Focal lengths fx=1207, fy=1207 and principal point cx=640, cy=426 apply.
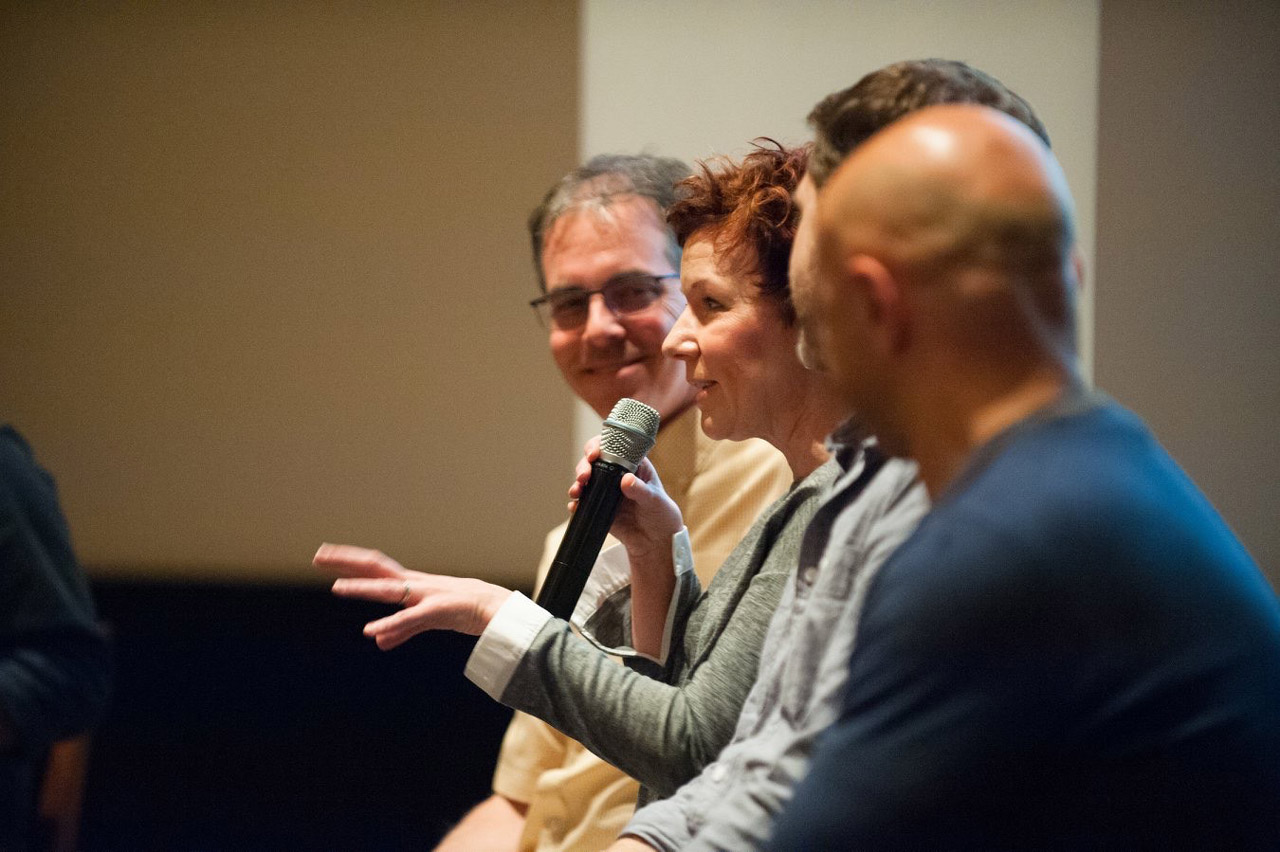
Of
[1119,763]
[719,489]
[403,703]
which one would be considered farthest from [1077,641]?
[403,703]

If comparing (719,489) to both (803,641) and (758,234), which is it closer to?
(758,234)

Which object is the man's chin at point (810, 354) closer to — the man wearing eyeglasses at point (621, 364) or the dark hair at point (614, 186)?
the man wearing eyeglasses at point (621, 364)

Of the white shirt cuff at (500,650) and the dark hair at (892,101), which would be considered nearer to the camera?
the dark hair at (892,101)

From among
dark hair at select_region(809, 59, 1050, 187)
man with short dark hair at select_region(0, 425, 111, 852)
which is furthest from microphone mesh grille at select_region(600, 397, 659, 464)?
man with short dark hair at select_region(0, 425, 111, 852)

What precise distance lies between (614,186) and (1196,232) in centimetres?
107

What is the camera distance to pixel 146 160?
3365 millimetres

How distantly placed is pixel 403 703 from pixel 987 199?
2.52 metres

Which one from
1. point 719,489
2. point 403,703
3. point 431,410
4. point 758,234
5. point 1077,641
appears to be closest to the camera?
point 1077,641

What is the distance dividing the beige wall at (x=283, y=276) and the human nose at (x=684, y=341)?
184cm

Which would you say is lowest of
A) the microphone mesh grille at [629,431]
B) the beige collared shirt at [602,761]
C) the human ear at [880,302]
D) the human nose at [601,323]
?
the beige collared shirt at [602,761]

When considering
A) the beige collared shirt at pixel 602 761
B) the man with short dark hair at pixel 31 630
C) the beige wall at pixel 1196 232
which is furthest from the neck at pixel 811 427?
the man with short dark hair at pixel 31 630

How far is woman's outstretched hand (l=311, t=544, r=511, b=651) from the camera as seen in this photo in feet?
3.76

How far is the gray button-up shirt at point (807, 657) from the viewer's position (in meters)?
0.92

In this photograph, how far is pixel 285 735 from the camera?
302cm
